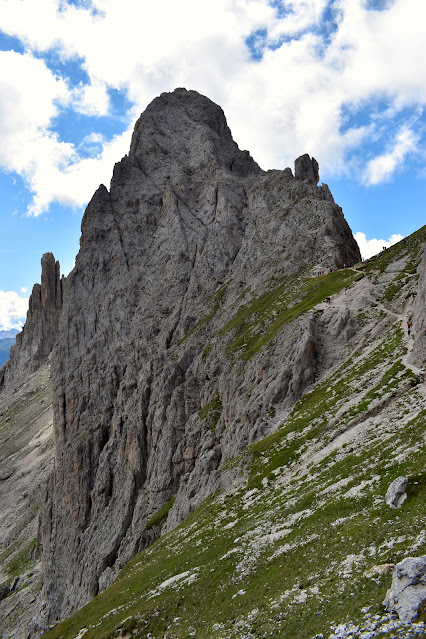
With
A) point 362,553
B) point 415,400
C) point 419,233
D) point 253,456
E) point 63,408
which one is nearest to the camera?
point 362,553

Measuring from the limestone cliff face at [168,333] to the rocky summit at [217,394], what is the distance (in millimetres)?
435

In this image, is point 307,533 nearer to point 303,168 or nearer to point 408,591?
point 408,591

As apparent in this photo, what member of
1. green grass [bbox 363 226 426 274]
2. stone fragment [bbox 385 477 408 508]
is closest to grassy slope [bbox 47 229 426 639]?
stone fragment [bbox 385 477 408 508]

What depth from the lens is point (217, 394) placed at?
76750mm

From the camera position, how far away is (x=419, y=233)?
243ft

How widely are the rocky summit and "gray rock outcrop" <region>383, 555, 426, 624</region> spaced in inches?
9.7

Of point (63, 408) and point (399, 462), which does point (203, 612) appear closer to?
point (399, 462)

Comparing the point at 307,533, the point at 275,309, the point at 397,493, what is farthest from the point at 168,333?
the point at 397,493

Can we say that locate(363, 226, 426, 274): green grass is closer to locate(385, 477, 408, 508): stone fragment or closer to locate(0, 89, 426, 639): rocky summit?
locate(0, 89, 426, 639): rocky summit

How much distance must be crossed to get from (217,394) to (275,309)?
56.8 ft

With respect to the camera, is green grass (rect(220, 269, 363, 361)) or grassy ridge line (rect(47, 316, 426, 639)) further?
green grass (rect(220, 269, 363, 361))

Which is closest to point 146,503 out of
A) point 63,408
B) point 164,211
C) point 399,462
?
point 63,408

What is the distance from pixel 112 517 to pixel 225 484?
4182 cm

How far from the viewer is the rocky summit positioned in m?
27.4
